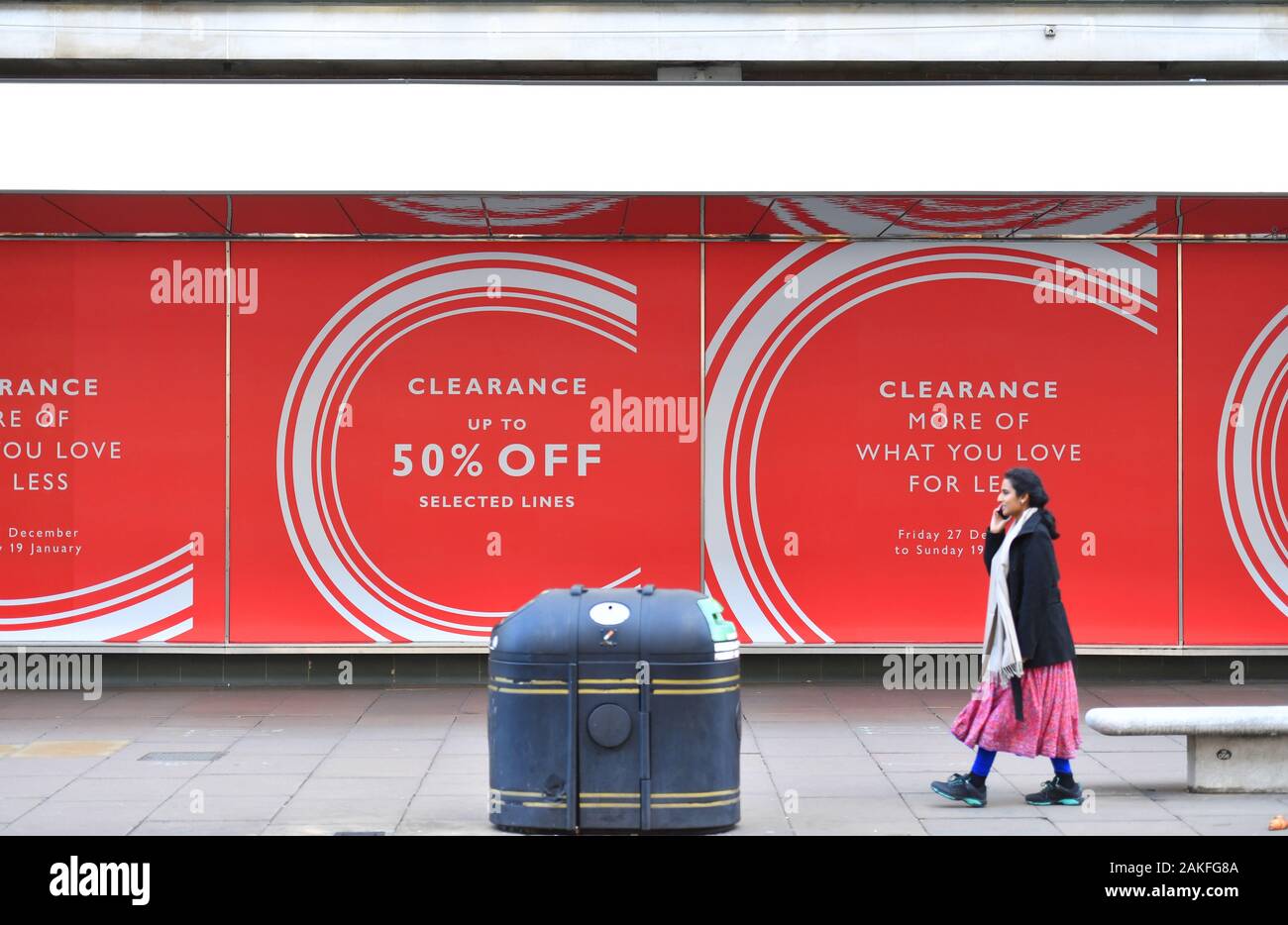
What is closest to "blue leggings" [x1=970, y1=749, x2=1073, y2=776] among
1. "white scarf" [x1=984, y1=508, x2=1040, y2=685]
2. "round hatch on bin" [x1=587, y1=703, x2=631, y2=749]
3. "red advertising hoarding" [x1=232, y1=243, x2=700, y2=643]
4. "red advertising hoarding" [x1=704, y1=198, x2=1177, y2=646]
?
"white scarf" [x1=984, y1=508, x2=1040, y2=685]

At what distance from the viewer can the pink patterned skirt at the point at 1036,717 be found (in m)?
7.35

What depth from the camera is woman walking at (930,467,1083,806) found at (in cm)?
736

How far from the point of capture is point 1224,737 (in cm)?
774

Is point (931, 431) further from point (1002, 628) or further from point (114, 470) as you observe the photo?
point (114, 470)

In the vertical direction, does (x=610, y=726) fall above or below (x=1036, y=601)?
below

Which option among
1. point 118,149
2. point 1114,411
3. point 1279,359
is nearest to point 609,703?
point 118,149

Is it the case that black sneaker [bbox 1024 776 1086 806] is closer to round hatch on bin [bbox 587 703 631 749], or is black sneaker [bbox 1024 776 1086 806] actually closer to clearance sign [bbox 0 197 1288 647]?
round hatch on bin [bbox 587 703 631 749]

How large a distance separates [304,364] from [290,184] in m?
2.28

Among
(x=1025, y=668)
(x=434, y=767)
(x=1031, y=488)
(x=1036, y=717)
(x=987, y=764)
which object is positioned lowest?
(x=434, y=767)

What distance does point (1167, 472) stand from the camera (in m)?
11.3

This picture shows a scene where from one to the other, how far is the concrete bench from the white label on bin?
275 cm

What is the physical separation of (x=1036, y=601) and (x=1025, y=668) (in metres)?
0.36

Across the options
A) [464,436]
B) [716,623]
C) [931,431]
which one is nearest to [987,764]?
[716,623]

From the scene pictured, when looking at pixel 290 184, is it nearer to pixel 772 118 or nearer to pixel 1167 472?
pixel 772 118
